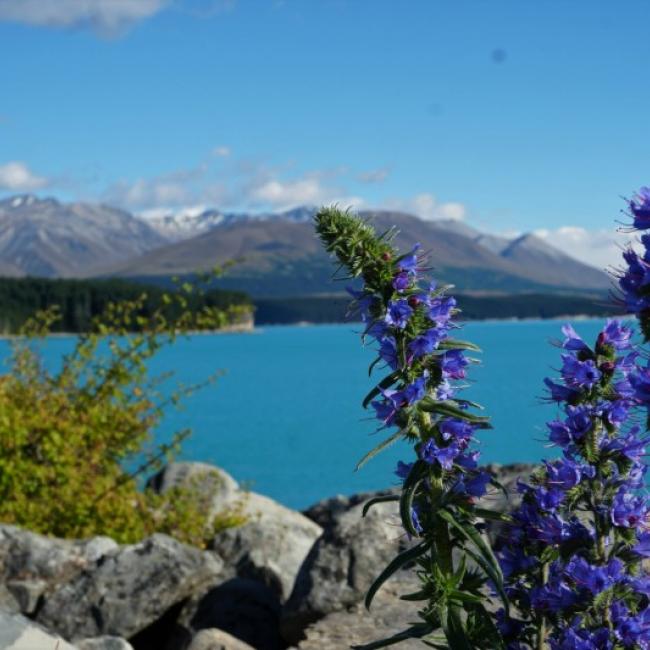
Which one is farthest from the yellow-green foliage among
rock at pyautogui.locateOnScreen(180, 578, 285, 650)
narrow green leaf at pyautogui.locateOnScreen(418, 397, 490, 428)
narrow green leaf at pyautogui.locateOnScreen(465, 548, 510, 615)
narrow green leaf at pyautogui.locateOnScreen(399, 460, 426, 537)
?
narrow green leaf at pyautogui.locateOnScreen(465, 548, 510, 615)

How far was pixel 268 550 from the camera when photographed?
12758 mm

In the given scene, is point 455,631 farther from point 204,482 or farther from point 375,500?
point 204,482

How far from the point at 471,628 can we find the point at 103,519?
1035 cm

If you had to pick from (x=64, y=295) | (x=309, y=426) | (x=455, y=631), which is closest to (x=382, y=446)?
(x=455, y=631)

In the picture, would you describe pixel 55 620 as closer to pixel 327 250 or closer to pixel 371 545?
pixel 371 545

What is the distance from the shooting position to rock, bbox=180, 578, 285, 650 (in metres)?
10.8

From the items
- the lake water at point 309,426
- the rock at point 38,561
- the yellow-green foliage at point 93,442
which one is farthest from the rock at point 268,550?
the rock at point 38,561

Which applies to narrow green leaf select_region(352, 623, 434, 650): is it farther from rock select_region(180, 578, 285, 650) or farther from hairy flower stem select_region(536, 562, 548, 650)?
rock select_region(180, 578, 285, 650)

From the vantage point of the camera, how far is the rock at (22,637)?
6.49 meters

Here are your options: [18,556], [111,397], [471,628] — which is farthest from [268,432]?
[471,628]

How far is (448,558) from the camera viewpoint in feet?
15.0

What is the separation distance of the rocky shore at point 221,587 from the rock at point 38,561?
0.01 meters

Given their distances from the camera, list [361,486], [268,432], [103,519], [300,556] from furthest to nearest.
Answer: [268,432]
[361,486]
[103,519]
[300,556]

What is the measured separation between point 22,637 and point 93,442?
885 centimetres
